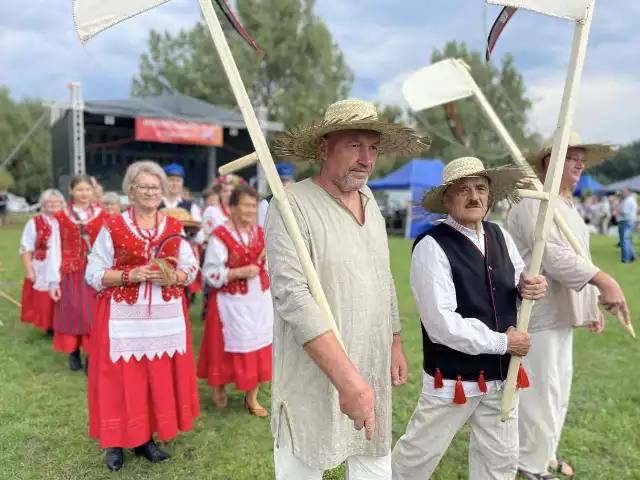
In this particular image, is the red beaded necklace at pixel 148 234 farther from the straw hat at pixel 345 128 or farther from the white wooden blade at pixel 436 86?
the white wooden blade at pixel 436 86

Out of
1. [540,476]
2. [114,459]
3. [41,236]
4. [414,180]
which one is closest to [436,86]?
[540,476]

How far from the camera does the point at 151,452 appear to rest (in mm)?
3438

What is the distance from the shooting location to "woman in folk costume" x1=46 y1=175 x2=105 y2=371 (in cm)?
517

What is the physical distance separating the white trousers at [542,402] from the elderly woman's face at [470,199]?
3.43 feet

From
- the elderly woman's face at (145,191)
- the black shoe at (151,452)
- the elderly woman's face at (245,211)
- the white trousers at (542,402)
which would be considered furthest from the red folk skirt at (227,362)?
the white trousers at (542,402)

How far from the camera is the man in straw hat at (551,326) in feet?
10.1

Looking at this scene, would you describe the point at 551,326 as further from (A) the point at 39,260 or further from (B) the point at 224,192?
(A) the point at 39,260

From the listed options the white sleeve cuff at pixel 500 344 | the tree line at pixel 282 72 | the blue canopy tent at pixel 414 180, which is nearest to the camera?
the white sleeve cuff at pixel 500 344

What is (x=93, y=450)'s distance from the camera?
357 centimetres

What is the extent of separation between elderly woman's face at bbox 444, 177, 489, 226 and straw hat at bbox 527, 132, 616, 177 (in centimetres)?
96

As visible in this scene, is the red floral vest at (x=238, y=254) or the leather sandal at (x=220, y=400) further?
the leather sandal at (x=220, y=400)

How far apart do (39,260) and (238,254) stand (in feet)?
11.1

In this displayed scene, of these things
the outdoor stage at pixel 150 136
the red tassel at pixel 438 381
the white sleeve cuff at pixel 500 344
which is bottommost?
the red tassel at pixel 438 381

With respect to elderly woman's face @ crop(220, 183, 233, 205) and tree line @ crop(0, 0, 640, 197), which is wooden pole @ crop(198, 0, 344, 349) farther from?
tree line @ crop(0, 0, 640, 197)
